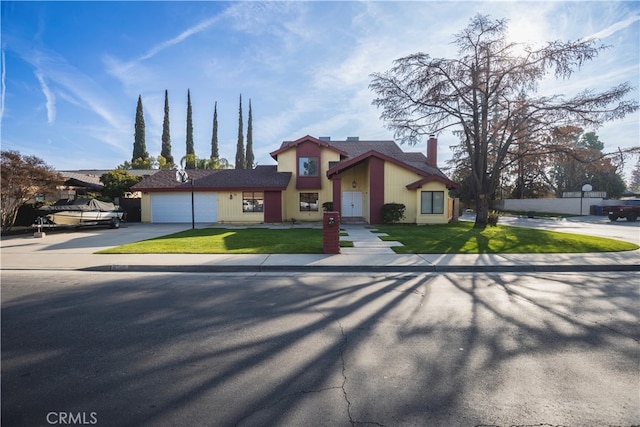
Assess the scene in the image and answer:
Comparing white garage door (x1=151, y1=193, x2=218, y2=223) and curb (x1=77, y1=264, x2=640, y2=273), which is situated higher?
white garage door (x1=151, y1=193, x2=218, y2=223)

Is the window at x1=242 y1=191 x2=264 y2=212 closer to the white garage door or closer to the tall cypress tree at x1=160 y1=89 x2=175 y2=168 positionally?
the white garage door

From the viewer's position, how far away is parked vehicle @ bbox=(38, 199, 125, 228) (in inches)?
634

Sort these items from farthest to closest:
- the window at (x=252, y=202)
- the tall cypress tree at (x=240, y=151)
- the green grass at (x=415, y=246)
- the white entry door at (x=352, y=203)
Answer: the tall cypress tree at (x=240, y=151) → the white entry door at (x=352, y=203) → the window at (x=252, y=202) → the green grass at (x=415, y=246)

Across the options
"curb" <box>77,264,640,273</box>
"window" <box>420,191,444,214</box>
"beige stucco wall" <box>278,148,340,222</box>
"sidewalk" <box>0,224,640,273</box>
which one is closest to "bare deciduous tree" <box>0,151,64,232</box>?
"sidewalk" <box>0,224,640,273</box>

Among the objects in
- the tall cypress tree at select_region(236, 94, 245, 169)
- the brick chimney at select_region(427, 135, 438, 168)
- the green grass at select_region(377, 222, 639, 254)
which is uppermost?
the tall cypress tree at select_region(236, 94, 245, 169)

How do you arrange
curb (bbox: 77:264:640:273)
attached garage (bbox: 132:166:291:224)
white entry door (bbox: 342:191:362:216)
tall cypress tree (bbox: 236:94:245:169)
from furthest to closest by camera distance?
tall cypress tree (bbox: 236:94:245:169)
white entry door (bbox: 342:191:362:216)
attached garage (bbox: 132:166:291:224)
curb (bbox: 77:264:640:273)

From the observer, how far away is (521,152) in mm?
18703

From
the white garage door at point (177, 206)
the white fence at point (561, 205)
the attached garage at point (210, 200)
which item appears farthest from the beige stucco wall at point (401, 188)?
the white fence at point (561, 205)

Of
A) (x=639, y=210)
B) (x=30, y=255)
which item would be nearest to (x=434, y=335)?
(x=30, y=255)

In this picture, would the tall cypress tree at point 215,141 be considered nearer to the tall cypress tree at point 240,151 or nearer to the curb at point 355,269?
the tall cypress tree at point 240,151

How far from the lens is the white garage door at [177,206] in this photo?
21562mm

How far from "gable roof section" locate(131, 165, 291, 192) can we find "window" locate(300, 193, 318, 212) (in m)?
1.89

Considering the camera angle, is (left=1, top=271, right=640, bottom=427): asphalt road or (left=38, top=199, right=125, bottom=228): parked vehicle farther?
(left=38, top=199, right=125, bottom=228): parked vehicle

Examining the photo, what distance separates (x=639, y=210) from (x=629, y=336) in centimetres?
3135
